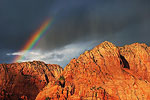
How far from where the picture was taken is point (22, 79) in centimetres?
11806

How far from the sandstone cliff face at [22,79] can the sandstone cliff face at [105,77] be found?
36368 millimetres

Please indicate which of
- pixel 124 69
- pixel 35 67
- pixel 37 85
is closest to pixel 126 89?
pixel 124 69

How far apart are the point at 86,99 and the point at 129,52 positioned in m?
31.5

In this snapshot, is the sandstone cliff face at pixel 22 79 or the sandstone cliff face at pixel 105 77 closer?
the sandstone cliff face at pixel 105 77

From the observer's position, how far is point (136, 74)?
76500 mm

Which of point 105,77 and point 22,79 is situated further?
point 22,79

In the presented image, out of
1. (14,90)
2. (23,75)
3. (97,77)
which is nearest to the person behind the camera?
(97,77)

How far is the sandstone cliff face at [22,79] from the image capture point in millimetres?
111750

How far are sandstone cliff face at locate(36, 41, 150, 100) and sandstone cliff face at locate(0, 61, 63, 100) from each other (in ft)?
119

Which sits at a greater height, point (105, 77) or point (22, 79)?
point (22, 79)

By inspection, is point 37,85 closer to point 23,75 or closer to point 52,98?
point 23,75

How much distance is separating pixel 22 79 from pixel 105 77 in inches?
2524

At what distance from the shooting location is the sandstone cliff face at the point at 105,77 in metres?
68.5

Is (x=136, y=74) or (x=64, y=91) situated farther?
(x=136, y=74)
